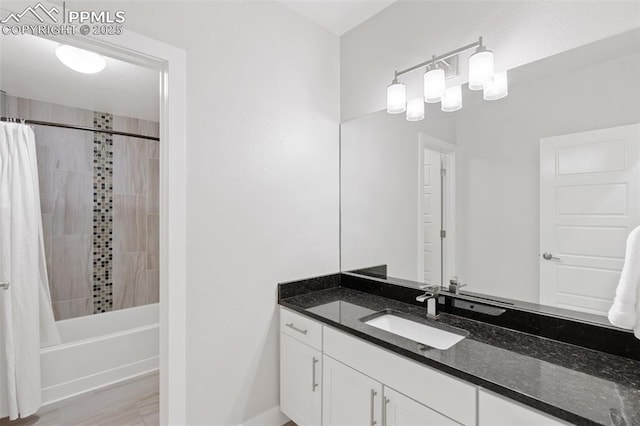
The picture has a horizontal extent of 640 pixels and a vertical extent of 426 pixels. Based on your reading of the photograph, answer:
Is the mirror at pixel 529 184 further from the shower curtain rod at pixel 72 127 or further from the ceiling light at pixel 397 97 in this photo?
the shower curtain rod at pixel 72 127

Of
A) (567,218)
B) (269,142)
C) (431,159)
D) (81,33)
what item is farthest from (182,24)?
(567,218)

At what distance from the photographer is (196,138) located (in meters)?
1.53

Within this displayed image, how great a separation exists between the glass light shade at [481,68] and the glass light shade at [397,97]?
397 millimetres

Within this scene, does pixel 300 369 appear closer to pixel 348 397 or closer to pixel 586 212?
pixel 348 397

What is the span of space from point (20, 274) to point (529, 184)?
300 cm

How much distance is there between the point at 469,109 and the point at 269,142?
3.57 feet

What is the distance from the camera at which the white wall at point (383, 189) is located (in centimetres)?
182

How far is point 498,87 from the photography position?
1.40 metres

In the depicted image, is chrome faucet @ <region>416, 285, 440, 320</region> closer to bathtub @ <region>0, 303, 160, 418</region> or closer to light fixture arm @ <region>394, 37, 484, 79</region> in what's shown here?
light fixture arm @ <region>394, 37, 484, 79</region>

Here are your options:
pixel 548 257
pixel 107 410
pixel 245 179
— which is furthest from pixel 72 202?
pixel 548 257

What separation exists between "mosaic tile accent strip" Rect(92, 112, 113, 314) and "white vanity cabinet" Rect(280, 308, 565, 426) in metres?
2.09

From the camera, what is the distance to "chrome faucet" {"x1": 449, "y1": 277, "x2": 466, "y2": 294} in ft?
5.16

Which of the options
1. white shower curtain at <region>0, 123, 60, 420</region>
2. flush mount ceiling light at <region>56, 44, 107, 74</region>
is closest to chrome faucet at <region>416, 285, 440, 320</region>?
flush mount ceiling light at <region>56, 44, 107, 74</region>

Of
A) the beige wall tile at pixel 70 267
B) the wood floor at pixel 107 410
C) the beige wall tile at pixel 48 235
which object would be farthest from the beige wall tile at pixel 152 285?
the wood floor at pixel 107 410
